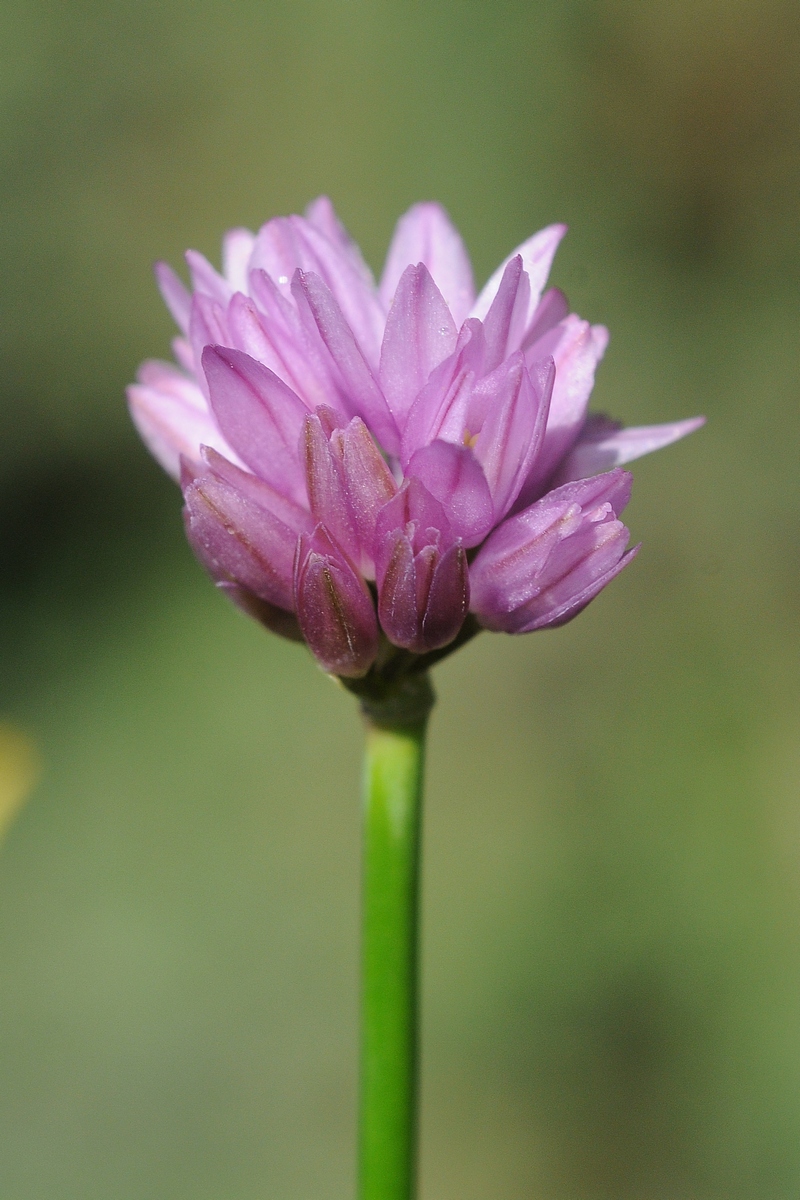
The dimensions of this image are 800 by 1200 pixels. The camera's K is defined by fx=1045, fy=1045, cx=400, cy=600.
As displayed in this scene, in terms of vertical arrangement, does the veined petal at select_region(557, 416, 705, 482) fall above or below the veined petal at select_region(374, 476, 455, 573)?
above

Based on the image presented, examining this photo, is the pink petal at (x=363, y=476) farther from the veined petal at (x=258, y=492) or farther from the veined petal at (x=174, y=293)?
the veined petal at (x=174, y=293)

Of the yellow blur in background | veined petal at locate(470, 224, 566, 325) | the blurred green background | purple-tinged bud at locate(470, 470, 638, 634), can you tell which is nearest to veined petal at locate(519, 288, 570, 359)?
veined petal at locate(470, 224, 566, 325)

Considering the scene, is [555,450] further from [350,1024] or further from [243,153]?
[243,153]

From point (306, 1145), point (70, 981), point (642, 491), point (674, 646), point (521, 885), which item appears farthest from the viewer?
point (642, 491)

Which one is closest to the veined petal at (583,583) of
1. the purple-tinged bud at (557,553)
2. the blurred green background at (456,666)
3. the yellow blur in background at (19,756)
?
the purple-tinged bud at (557,553)

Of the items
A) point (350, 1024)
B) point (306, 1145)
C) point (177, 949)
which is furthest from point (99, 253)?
point (306, 1145)

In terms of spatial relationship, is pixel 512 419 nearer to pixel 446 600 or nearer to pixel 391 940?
pixel 446 600

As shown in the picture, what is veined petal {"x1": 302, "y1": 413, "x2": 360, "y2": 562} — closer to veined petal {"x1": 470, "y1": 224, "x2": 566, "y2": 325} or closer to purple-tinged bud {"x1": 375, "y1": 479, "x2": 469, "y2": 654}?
purple-tinged bud {"x1": 375, "y1": 479, "x2": 469, "y2": 654}

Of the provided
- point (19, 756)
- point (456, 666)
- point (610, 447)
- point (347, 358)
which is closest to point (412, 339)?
point (347, 358)
